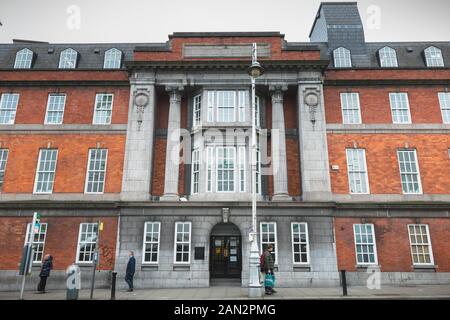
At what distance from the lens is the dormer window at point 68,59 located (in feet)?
68.5

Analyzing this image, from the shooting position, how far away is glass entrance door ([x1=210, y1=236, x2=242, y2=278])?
16.4 meters

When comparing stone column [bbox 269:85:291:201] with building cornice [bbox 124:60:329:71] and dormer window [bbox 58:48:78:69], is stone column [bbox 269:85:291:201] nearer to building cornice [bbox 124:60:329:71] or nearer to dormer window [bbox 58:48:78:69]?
building cornice [bbox 124:60:329:71]

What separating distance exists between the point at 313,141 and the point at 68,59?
58.0ft

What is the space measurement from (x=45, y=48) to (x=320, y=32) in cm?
2164

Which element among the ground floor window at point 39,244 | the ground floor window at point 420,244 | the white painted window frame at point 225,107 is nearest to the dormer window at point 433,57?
the ground floor window at point 420,244

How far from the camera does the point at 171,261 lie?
52.6 ft

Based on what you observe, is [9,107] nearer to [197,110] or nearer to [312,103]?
[197,110]

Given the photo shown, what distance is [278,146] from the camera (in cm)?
1806

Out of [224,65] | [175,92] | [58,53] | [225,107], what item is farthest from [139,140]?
[58,53]

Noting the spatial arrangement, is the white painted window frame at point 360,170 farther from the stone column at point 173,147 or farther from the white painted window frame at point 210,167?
the stone column at point 173,147

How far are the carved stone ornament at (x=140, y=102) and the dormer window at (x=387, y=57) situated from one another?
1613cm

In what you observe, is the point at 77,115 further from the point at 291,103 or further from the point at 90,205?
the point at 291,103

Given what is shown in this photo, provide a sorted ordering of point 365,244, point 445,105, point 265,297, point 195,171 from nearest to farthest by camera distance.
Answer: point 265,297, point 365,244, point 195,171, point 445,105

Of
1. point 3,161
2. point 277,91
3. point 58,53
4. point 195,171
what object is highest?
point 58,53
